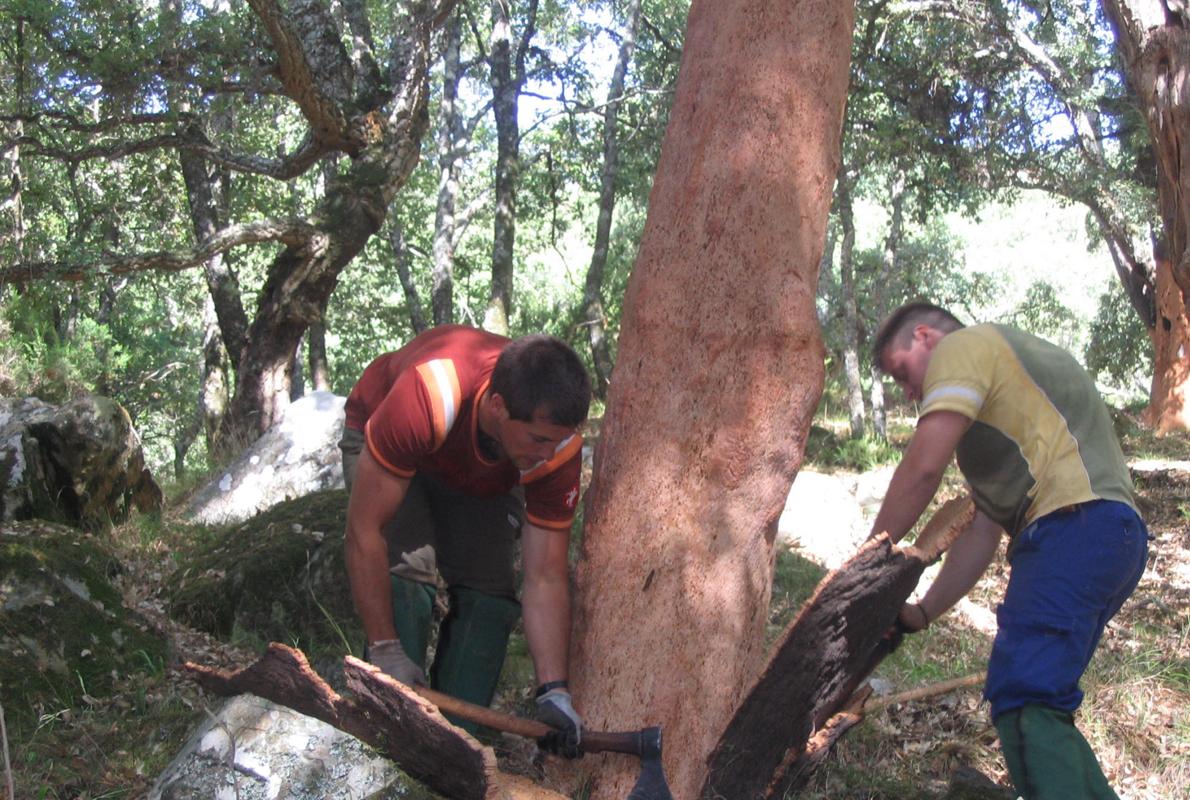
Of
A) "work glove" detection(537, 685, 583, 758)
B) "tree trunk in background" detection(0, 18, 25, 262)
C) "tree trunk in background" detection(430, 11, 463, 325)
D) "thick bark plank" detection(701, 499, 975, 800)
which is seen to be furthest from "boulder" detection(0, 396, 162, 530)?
"tree trunk in background" detection(430, 11, 463, 325)

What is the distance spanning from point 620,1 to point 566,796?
1528cm

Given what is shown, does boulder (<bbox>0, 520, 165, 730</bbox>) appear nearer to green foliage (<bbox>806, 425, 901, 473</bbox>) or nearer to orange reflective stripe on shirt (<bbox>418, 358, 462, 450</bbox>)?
orange reflective stripe on shirt (<bbox>418, 358, 462, 450</bbox>)

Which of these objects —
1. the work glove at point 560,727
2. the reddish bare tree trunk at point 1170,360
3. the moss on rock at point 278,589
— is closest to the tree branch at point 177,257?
the moss on rock at point 278,589

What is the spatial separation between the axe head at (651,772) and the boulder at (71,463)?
14.3 feet

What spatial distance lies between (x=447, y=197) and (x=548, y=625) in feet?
37.5

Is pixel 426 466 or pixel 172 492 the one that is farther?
pixel 172 492

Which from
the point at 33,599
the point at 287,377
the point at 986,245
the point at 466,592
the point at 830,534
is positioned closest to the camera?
the point at 466,592

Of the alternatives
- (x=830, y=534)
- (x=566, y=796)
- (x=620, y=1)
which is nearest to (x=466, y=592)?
(x=566, y=796)

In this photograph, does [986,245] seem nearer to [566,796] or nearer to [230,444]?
[230,444]

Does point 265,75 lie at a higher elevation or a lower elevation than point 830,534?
higher

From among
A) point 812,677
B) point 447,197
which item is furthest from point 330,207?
point 812,677

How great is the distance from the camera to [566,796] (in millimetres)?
2920

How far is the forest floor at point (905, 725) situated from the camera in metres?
3.46

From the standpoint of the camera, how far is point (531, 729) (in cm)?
293
